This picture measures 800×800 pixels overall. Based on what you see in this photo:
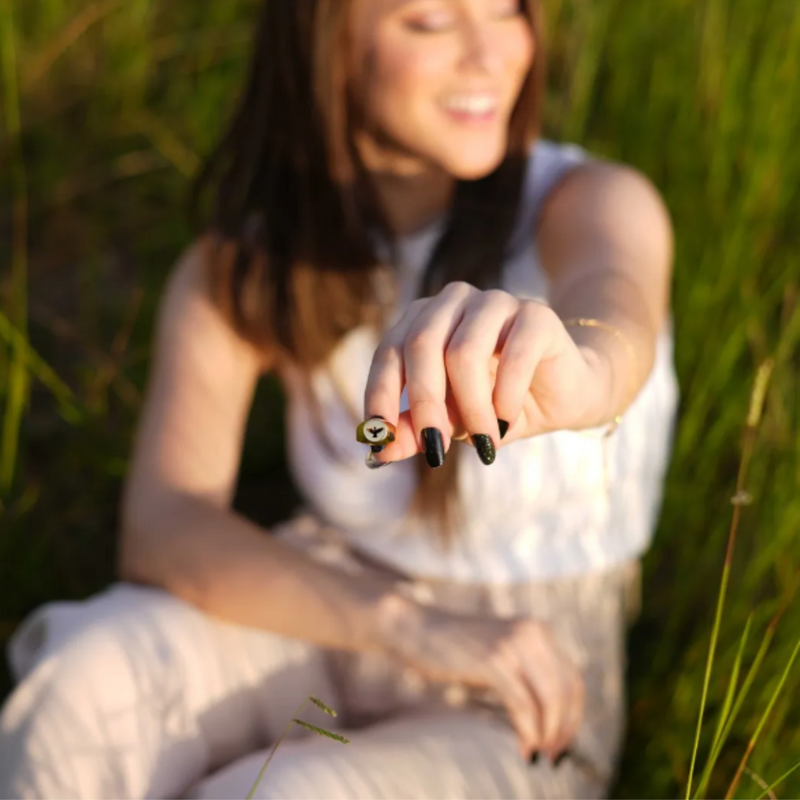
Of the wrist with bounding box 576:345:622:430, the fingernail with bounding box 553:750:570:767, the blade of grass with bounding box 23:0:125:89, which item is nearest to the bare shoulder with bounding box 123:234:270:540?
the fingernail with bounding box 553:750:570:767

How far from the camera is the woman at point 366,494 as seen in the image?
128 cm

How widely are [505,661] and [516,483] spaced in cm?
27

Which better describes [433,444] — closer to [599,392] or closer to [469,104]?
[599,392]

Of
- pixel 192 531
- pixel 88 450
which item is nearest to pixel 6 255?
pixel 88 450

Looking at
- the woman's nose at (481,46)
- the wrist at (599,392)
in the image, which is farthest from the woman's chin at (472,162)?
the wrist at (599,392)

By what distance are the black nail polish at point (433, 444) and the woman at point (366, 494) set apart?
0.34 m

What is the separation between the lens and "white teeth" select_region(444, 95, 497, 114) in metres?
1.42

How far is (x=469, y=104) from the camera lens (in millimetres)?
1422

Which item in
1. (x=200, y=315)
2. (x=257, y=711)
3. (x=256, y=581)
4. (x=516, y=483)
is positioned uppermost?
(x=200, y=315)

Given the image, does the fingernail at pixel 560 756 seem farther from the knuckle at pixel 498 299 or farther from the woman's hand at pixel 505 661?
the knuckle at pixel 498 299

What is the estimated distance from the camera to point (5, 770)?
49.3 inches

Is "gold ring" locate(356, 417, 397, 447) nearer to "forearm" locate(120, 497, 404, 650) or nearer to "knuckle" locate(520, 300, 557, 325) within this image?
"knuckle" locate(520, 300, 557, 325)

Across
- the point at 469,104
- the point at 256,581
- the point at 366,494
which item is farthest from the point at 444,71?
the point at 256,581

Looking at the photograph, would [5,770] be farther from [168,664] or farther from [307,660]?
[307,660]
